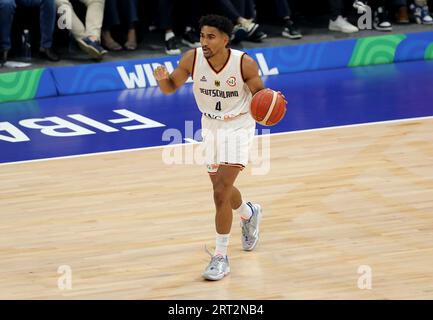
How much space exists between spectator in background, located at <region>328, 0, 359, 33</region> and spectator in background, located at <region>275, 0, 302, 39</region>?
1.73 ft

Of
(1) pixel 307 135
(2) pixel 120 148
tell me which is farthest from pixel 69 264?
(1) pixel 307 135

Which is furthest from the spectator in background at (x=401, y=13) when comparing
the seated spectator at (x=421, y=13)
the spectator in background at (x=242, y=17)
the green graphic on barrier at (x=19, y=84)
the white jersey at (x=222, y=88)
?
the white jersey at (x=222, y=88)

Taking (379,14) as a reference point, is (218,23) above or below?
below

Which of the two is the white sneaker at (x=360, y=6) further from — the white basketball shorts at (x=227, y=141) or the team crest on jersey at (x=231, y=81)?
the team crest on jersey at (x=231, y=81)

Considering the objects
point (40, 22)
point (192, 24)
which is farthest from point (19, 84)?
point (192, 24)

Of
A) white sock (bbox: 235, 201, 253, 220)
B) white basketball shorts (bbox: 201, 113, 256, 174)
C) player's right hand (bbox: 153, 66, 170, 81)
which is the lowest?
white sock (bbox: 235, 201, 253, 220)

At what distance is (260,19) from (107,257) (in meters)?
7.62

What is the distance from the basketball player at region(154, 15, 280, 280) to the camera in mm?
6574

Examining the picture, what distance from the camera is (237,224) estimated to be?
7.66 m

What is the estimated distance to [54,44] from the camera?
13000mm

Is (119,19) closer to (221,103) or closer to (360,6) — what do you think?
(360,6)

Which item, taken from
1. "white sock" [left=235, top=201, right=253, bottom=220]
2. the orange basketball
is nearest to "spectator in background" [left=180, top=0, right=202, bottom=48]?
"white sock" [left=235, top=201, right=253, bottom=220]

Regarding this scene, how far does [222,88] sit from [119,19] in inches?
241

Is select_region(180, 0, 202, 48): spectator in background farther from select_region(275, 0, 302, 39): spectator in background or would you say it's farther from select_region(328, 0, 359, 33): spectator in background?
select_region(328, 0, 359, 33): spectator in background
